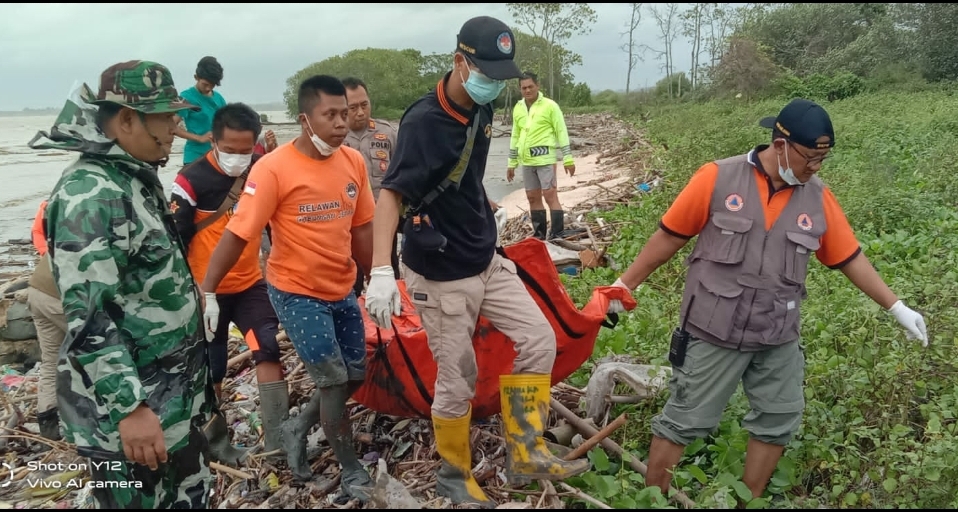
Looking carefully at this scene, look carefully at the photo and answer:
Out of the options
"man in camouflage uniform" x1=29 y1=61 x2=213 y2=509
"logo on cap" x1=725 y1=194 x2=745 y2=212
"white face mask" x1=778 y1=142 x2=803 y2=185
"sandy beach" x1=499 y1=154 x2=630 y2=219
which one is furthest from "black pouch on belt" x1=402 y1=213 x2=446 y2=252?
"sandy beach" x1=499 y1=154 x2=630 y2=219

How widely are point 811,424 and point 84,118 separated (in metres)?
3.49

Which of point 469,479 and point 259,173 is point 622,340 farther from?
point 259,173

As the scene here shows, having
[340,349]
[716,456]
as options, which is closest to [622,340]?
[716,456]

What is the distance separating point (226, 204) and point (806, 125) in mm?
3107

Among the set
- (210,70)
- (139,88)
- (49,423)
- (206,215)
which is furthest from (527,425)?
(210,70)

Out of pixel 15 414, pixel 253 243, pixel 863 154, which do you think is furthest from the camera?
pixel 863 154

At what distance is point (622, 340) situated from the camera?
4574 mm

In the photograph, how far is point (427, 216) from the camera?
9.61 ft

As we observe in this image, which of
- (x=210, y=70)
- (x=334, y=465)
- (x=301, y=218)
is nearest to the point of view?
(x=301, y=218)

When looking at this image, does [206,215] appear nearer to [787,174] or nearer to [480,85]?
[480,85]

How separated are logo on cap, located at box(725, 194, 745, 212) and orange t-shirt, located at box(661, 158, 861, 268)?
80mm

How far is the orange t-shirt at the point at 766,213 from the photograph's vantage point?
9.54 feet

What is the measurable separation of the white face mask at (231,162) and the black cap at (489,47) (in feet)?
5.77

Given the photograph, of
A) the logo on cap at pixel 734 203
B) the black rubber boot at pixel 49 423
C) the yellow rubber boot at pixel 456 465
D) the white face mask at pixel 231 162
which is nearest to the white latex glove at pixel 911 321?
the logo on cap at pixel 734 203
